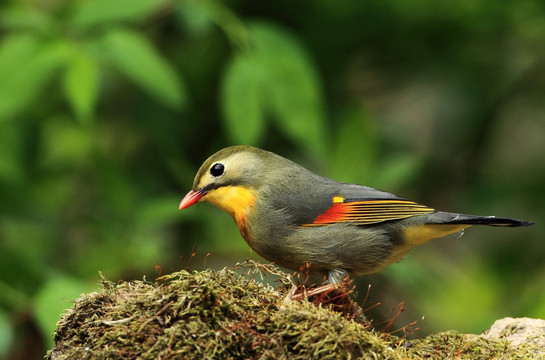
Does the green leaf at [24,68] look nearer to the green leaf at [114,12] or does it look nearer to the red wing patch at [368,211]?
the green leaf at [114,12]

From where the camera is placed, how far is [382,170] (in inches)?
252

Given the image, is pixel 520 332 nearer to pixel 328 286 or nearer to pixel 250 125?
pixel 328 286

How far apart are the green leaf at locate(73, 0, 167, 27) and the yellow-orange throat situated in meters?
1.41

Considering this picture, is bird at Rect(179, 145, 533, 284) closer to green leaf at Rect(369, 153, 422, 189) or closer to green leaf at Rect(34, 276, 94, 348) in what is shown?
green leaf at Rect(34, 276, 94, 348)

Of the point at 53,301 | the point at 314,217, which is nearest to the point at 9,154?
the point at 53,301

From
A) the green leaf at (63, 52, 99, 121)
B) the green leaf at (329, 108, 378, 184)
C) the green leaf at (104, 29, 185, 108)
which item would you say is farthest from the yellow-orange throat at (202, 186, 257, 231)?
the green leaf at (329, 108, 378, 184)

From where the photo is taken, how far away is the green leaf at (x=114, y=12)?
512 cm

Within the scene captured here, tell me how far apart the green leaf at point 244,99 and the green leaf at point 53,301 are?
1.51 meters

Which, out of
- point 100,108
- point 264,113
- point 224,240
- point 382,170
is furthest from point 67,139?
point 382,170

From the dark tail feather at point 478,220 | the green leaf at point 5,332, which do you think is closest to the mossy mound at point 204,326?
the dark tail feather at point 478,220

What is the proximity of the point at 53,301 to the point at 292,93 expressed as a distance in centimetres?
226

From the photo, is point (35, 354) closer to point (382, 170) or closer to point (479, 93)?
point (382, 170)

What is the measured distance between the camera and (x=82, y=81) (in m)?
4.77

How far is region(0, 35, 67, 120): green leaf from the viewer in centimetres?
497
